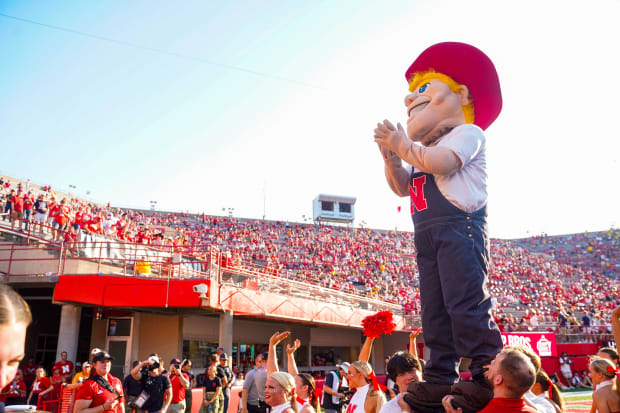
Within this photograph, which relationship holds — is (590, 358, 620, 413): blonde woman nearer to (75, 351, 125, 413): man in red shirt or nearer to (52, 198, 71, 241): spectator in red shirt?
(75, 351, 125, 413): man in red shirt

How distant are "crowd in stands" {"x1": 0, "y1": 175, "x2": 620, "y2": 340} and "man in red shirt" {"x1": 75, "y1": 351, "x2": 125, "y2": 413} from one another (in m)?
12.0

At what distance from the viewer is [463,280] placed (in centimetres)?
263

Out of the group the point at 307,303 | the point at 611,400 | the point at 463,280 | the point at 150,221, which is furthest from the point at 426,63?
the point at 150,221

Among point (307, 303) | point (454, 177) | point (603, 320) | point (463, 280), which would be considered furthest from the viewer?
point (603, 320)

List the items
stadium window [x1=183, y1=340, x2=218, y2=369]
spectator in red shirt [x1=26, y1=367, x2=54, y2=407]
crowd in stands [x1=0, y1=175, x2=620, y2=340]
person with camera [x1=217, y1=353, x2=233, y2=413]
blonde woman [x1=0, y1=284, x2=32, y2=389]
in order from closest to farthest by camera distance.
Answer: blonde woman [x1=0, y1=284, x2=32, y2=389] < person with camera [x1=217, y1=353, x2=233, y2=413] < spectator in red shirt [x1=26, y1=367, x2=54, y2=407] < stadium window [x1=183, y1=340, x2=218, y2=369] < crowd in stands [x1=0, y1=175, x2=620, y2=340]

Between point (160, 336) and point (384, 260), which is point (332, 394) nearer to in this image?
point (160, 336)

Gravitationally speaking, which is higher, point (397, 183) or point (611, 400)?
point (397, 183)

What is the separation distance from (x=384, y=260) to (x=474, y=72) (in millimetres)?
31373

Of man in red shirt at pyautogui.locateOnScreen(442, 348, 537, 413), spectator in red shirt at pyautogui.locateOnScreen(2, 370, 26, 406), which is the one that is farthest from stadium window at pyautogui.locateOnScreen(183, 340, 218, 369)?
man in red shirt at pyautogui.locateOnScreen(442, 348, 537, 413)

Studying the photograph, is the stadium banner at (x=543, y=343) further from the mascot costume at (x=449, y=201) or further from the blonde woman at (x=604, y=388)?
the mascot costume at (x=449, y=201)

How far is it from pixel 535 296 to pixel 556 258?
14726mm

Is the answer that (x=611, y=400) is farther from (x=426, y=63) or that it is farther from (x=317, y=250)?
(x=317, y=250)

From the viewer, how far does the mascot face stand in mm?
3139

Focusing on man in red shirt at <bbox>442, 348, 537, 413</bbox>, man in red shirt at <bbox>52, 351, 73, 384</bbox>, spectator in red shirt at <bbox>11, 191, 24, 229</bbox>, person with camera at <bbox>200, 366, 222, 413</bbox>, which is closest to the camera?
man in red shirt at <bbox>442, 348, 537, 413</bbox>
